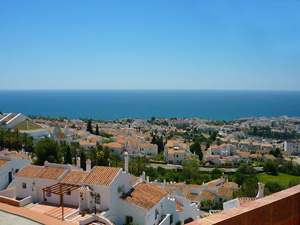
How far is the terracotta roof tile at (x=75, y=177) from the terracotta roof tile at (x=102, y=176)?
578 mm

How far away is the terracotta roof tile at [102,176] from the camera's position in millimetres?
11422

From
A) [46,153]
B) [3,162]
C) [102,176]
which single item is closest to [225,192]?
[46,153]

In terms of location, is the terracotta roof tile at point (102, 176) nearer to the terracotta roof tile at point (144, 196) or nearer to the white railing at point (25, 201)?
the terracotta roof tile at point (144, 196)

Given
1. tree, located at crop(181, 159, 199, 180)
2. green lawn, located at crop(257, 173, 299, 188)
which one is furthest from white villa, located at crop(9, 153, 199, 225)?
green lawn, located at crop(257, 173, 299, 188)

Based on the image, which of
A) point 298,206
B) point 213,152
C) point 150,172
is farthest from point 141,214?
point 213,152

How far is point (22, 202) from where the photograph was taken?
11.7 metres

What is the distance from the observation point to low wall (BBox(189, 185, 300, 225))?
2.45 meters

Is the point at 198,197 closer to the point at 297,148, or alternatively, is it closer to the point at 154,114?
the point at 297,148

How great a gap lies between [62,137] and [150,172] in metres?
13.9

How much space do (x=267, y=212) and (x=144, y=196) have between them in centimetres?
995

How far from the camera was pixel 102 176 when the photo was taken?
11773mm

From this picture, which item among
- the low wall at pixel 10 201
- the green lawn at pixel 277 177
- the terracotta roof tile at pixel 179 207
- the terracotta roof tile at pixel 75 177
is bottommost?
the green lawn at pixel 277 177

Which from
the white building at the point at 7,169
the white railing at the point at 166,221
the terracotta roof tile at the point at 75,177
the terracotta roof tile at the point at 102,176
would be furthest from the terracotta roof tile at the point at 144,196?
the white building at the point at 7,169

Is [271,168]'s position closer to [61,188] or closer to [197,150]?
[197,150]
